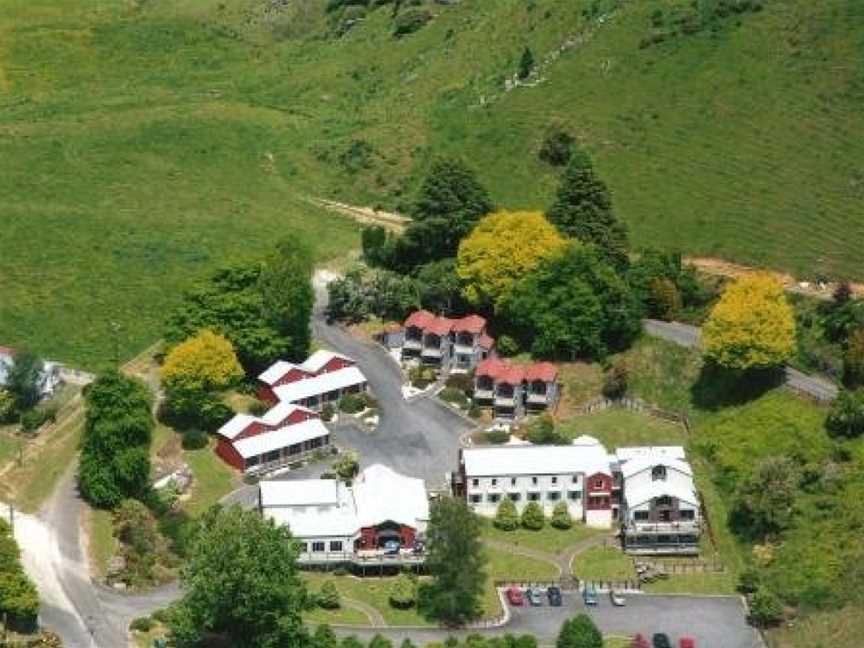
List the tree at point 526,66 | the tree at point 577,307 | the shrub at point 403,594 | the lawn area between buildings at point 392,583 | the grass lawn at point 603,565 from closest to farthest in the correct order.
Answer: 1. the lawn area between buildings at point 392,583
2. the shrub at point 403,594
3. the grass lawn at point 603,565
4. the tree at point 577,307
5. the tree at point 526,66

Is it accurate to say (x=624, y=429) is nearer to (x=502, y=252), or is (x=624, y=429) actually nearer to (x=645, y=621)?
(x=502, y=252)

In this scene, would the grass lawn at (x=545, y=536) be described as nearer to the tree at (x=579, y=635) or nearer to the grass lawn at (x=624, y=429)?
the grass lawn at (x=624, y=429)

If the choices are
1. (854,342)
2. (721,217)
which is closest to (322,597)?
(854,342)

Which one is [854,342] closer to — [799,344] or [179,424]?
[799,344]

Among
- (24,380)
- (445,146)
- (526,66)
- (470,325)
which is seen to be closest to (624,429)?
(470,325)

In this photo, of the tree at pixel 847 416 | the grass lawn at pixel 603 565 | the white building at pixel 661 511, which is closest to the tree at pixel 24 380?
the grass lawn at pixel 603 565

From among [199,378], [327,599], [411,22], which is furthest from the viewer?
[411,22]

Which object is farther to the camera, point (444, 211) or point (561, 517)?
point (444, 211)
